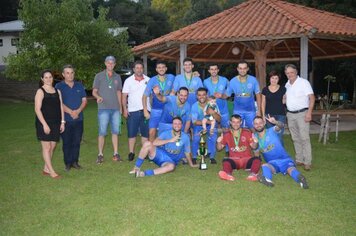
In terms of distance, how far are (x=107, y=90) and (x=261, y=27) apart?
5.11 m

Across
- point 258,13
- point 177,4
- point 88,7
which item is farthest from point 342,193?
point 177,4

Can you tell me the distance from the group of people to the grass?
1.01 feet

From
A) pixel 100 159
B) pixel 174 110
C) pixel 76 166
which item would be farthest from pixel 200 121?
pixel 76 166

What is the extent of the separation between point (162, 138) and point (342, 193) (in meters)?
2.96

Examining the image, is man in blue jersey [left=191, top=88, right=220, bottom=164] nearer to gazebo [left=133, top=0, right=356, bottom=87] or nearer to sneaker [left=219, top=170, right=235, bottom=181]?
sneaker [left=219, top=170, right=235, bottom=181]

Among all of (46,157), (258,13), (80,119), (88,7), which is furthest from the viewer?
(88,7)

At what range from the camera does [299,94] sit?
7.13 m

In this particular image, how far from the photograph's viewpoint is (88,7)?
21.2 m

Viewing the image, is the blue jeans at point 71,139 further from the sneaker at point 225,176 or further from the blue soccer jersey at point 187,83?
the sneaker at point 225,176

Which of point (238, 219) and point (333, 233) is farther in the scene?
point (238, 219)

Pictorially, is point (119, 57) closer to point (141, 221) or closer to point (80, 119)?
point (80, 119)

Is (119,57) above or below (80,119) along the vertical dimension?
above

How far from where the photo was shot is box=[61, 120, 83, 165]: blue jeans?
23.6 ft

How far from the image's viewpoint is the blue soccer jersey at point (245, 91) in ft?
25.9
